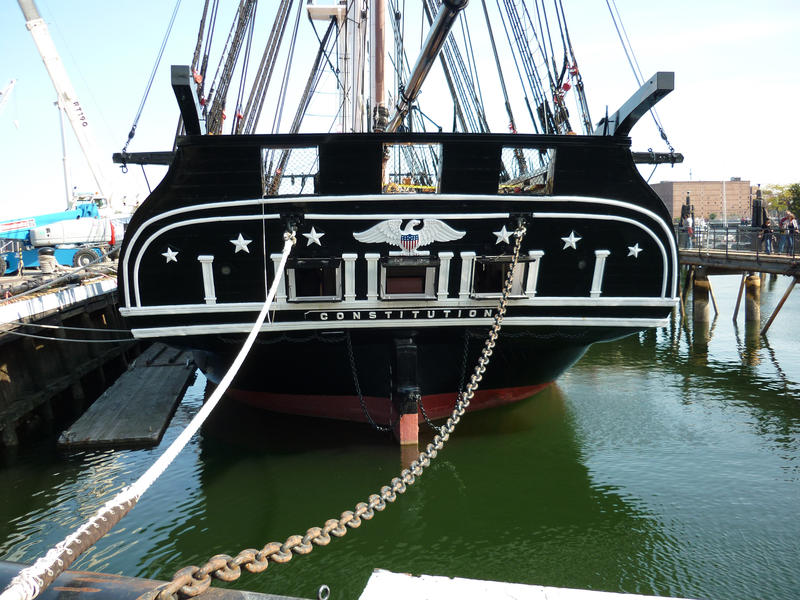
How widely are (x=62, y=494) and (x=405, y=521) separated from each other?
15.5ft

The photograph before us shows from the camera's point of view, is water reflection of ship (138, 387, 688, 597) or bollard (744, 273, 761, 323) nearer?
water reflection of ship (138, 387, 688, 597)

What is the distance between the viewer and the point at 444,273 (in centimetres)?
808

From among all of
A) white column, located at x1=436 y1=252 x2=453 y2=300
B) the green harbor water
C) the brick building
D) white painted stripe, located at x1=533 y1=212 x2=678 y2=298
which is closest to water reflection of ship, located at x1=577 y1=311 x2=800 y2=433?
the green harbor water

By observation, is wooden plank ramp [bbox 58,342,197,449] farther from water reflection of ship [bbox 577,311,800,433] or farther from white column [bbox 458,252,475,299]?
water reflection of ship [bbox 577,311,800,433]

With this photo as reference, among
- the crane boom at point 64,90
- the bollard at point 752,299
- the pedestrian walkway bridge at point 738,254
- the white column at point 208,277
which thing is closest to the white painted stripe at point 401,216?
the white column at point 208,277

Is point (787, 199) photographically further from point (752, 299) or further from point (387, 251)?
point (387, 251)

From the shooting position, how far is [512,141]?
7.83 metres

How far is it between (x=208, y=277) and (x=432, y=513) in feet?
13.8

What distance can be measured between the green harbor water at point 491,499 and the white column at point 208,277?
2606 mm

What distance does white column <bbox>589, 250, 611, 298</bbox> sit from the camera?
8258mm

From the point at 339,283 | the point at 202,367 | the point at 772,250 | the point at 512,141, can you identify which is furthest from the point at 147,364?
the point at 772,250

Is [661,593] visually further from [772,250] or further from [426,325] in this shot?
[772,250]

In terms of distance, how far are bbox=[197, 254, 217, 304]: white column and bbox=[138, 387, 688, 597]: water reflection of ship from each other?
2599 millimetres

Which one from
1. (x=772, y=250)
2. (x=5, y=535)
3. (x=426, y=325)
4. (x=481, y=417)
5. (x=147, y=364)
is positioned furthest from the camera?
(x=772, y=250)
